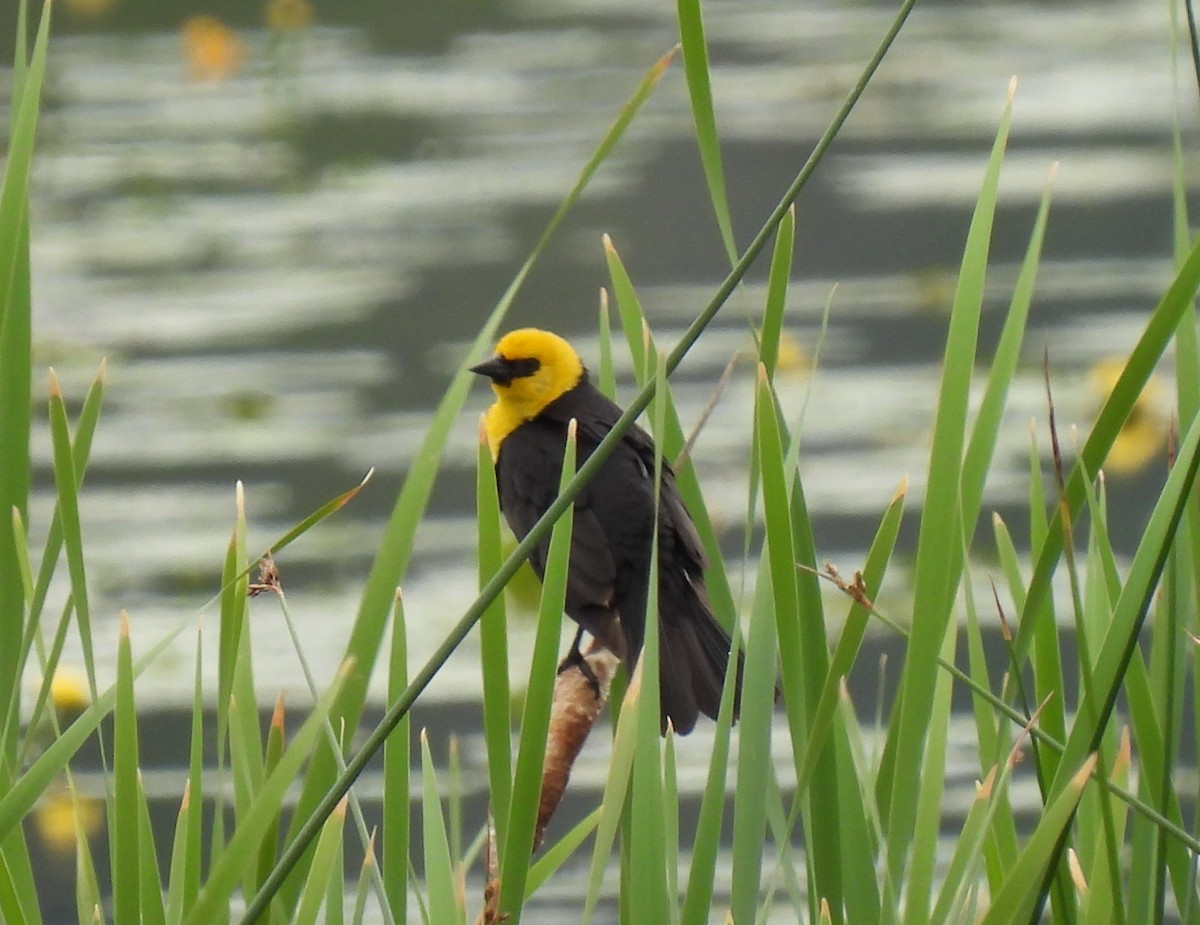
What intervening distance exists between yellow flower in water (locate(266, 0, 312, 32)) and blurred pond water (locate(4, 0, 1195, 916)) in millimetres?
39

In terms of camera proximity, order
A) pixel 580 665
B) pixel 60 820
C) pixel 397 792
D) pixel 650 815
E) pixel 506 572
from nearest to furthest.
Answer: pixel 506 572 < pixel 650 815 < pixel 397 792 < pixel 580 665 < pixel 60 820

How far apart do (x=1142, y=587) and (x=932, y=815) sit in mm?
235

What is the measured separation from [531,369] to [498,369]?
46 mm

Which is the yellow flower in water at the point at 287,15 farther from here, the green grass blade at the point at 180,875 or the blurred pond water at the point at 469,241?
the green grass blade at the point at 180,875

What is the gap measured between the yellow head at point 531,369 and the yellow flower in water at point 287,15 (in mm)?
2374

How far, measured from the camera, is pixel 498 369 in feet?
7.55

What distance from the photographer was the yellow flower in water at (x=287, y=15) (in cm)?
440

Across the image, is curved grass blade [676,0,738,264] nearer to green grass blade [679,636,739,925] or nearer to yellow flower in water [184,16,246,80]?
green grass blade [679,636,739,925]

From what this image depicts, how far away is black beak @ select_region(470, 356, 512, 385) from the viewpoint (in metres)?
2.29

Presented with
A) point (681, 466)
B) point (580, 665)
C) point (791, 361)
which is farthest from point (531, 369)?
point (681, 466)

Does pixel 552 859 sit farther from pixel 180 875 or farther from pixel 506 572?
pixel 506 572

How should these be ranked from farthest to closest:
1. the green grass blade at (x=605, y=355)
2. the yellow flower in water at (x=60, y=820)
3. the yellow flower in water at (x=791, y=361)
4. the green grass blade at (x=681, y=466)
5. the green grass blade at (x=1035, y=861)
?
1. the yellow flower in water at (x=791, y=361)
2. the yellow flower in water at (x=60, y=820)
3. the green grass blade at (x=605, y=355)
4. the green grass blade at (x=681, y=466)
5. the green grass blade at (x=1035, y=861)

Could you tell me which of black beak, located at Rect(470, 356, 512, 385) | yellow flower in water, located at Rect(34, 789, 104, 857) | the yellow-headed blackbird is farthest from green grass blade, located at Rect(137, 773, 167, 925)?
yellow flower in water, located at Rect(34, 789, 104, 857)

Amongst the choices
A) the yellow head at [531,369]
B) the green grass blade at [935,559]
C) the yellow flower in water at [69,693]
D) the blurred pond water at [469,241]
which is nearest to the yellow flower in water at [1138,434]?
the blurred pond water at [469,241]
